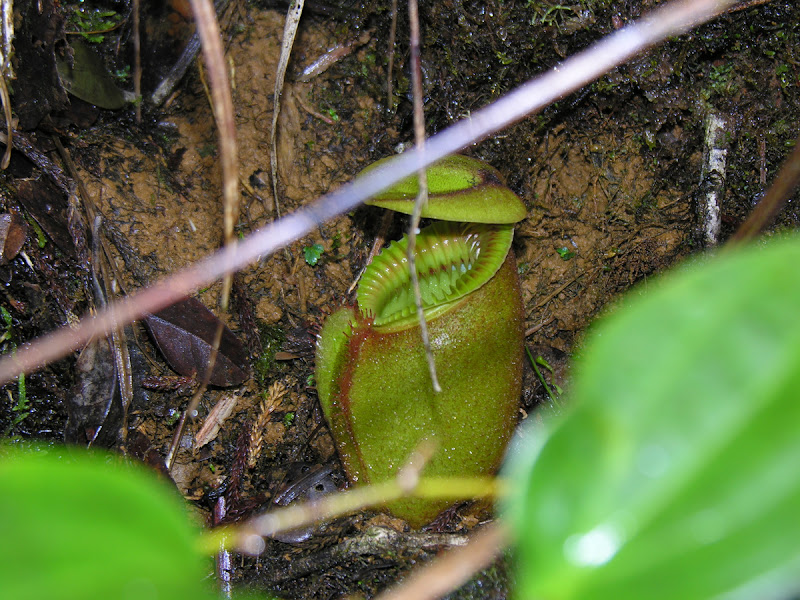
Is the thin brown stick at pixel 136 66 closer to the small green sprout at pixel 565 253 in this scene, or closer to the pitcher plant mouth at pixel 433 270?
the pitcher plant mouth at pixel 433 270

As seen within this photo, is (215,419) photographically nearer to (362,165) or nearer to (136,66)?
(362,165)

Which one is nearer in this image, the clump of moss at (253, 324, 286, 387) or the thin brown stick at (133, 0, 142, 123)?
the thin brown stick at (133, 0, 142, 123)

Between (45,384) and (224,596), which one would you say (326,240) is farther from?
(224,596)

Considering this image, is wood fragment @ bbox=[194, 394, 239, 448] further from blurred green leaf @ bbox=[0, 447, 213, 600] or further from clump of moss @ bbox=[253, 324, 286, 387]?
blurred green leaf @ bbox=[0, 447, 213, 600]

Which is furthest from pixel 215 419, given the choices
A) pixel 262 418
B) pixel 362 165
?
pixel 362 165

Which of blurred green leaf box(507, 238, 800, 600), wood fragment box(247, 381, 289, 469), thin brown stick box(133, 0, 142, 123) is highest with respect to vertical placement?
thin brown stick box(133, 0, 142, 123)

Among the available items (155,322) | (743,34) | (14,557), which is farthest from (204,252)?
(743,34)

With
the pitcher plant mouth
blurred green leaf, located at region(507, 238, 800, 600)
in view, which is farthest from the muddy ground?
blurred green leaf, located at region(507, 238, 800, 600)
